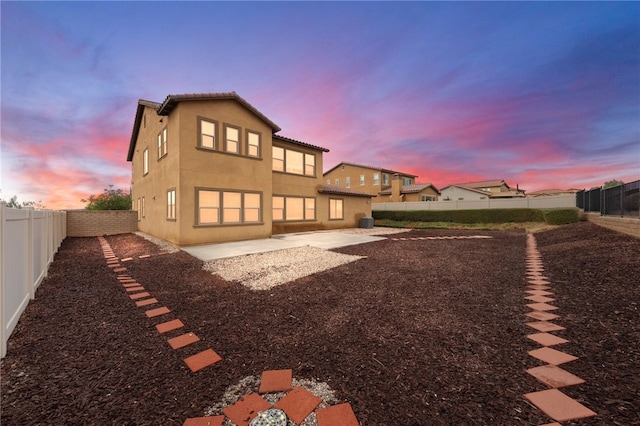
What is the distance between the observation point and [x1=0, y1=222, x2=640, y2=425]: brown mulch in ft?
6.16

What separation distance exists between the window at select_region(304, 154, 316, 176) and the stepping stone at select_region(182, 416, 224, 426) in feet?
48.3

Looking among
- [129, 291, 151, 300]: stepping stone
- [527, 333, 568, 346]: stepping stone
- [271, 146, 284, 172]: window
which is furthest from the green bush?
[129, 291, 151, 300]: stepping stone

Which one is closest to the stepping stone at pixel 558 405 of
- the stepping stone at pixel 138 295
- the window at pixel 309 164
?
the stepping stone at pixel 138 295

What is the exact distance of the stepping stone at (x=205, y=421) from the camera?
1700mm

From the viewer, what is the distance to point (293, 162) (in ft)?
50.1

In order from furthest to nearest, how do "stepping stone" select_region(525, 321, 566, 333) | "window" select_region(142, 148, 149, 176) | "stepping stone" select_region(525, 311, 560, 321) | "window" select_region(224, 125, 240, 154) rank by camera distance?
"window" select_region(142, 148, 149, 176) → "window" select_region(224, 125, 240, 154) → "stepping stone" select_region(525, 311, 560, 321) → "stepping stone" select_region(525, 321, 566, 333)

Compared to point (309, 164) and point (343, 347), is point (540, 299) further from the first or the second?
point (309, 164)

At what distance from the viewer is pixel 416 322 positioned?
3404mm

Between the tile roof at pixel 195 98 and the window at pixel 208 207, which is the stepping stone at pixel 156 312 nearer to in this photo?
the window at pixel 208 207

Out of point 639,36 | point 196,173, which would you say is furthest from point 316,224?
point 639,36

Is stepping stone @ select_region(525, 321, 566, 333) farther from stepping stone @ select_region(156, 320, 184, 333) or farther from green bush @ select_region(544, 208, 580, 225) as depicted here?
green bush @ select_region(544, 208, 580, 225)

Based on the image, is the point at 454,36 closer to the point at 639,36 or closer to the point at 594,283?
the point at 639,36

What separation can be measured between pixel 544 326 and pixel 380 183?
31537 millimetres

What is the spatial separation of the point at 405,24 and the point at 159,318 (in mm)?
15821
